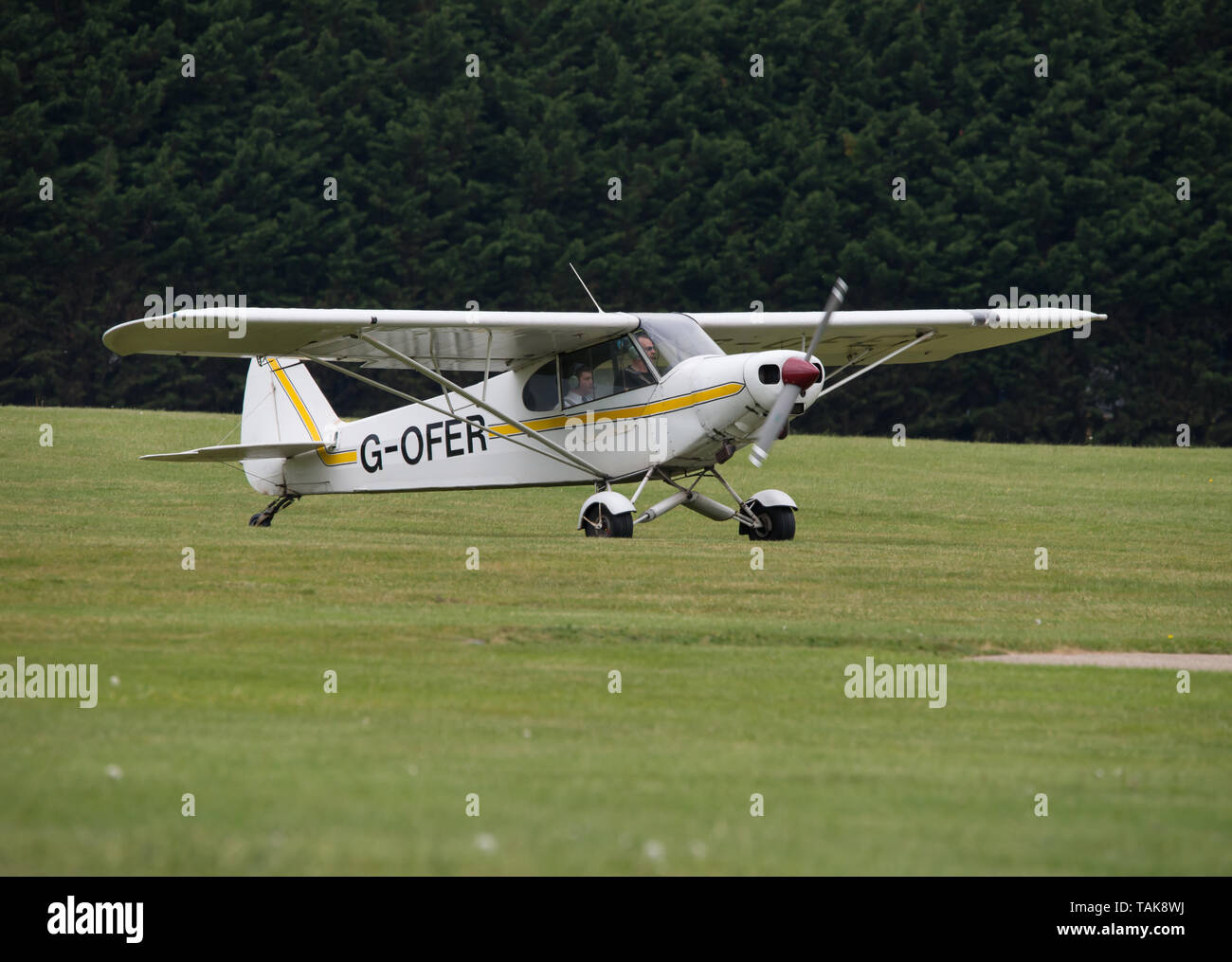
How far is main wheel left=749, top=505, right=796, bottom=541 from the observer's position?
20.7m

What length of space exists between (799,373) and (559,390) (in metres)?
3.80

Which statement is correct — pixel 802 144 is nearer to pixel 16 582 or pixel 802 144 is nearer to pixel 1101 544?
pixel 1101 544

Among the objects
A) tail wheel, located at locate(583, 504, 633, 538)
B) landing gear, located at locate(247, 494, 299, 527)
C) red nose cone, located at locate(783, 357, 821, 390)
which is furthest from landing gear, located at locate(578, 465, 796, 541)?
landing gear, located at locate(247, 494, 299, 527)

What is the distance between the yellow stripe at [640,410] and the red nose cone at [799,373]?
63 cm

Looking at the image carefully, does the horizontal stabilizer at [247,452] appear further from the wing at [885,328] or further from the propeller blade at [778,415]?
the propeller blade at [778,415]

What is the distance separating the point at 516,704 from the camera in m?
10.1

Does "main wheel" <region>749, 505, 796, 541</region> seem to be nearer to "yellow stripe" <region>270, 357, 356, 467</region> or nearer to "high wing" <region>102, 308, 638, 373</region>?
"high wing" <region>102, 308, 638, 373</region>

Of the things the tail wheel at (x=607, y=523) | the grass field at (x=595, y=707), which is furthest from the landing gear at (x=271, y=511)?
the tail wheel at (x=607, y=523)

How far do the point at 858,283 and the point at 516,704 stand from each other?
48.0 m

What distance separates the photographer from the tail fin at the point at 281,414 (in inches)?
958

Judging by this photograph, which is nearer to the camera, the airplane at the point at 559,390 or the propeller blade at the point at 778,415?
the propeller blade at the point at 778,415

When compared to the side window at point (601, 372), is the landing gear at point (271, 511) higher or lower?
lower

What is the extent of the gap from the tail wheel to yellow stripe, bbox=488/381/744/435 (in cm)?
123

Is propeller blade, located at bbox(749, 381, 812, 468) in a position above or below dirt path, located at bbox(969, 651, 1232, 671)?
above
